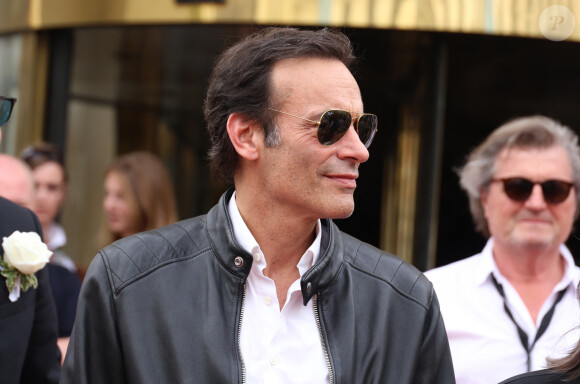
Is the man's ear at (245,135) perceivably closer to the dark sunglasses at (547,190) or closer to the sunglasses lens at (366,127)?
the sunglasses lens at (366,127)

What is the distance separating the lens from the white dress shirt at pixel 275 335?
257 cm

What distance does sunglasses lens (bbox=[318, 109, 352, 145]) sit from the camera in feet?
9.00

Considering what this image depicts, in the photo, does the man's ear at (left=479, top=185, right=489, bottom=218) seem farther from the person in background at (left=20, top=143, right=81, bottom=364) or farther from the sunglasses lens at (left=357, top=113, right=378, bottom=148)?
the person in background at (left=20, top=143, right=81, bottom=364)

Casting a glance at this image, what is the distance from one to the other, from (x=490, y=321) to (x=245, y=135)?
57.7 inches

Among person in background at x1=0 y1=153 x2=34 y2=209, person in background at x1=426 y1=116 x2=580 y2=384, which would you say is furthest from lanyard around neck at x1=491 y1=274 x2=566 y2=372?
person in background at x1=0 y1=153 x2=34 y2=209

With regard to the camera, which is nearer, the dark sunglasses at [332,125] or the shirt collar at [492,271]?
the dark sunglasses at [332,125]

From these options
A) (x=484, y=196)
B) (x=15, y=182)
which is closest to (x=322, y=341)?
(x=484, y=196)

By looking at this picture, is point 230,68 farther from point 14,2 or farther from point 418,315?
point 14,2

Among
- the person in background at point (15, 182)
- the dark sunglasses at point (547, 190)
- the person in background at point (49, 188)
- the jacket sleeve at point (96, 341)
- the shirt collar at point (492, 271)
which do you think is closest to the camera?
the jacket sleeve at point (96, 341)

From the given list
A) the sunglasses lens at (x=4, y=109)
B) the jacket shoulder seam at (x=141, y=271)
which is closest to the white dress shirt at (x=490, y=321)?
the jacket shoulder seam at (x=141, y=271)

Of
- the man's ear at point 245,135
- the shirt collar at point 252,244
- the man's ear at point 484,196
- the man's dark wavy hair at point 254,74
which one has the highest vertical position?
the man's dark wavy hair at point 254,74

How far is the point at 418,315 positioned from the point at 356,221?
14.1 ft

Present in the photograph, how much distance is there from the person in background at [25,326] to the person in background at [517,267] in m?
1.61

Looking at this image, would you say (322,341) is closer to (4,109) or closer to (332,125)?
(332,125)
